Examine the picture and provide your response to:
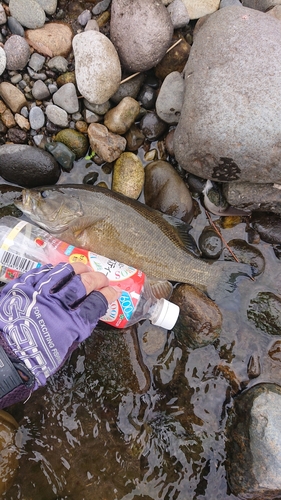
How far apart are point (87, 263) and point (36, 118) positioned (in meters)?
1.71

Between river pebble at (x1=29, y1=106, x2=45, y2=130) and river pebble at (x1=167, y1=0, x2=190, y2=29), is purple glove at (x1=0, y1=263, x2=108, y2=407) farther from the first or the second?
river pebble at (x1=167, y1=0, x2=190, y2=29)

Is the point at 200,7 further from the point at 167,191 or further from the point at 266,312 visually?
the point at 266,312

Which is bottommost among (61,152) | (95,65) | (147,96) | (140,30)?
(61,152)

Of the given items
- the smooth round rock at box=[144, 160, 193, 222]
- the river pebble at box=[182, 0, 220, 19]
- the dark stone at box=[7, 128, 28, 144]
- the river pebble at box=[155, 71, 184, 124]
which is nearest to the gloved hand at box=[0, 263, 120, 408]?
the smooth round rock at box=[144, 160, 193, 222]

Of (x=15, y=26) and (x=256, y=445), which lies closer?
(x=256, y=445)

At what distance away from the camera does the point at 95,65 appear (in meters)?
3.83

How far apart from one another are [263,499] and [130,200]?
128 inches

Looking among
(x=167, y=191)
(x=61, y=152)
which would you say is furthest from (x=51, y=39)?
(x=167, y=191)

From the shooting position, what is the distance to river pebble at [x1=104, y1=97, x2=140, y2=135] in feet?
13.3

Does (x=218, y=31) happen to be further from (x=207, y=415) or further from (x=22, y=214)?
(x=207, y=415)

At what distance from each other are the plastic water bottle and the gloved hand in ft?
1.36

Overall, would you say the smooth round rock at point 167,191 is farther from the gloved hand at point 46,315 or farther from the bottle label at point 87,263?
the gloved hand at point 46,315

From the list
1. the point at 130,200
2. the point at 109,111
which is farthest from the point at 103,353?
the point at 109,111

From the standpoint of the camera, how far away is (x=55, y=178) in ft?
13.7
